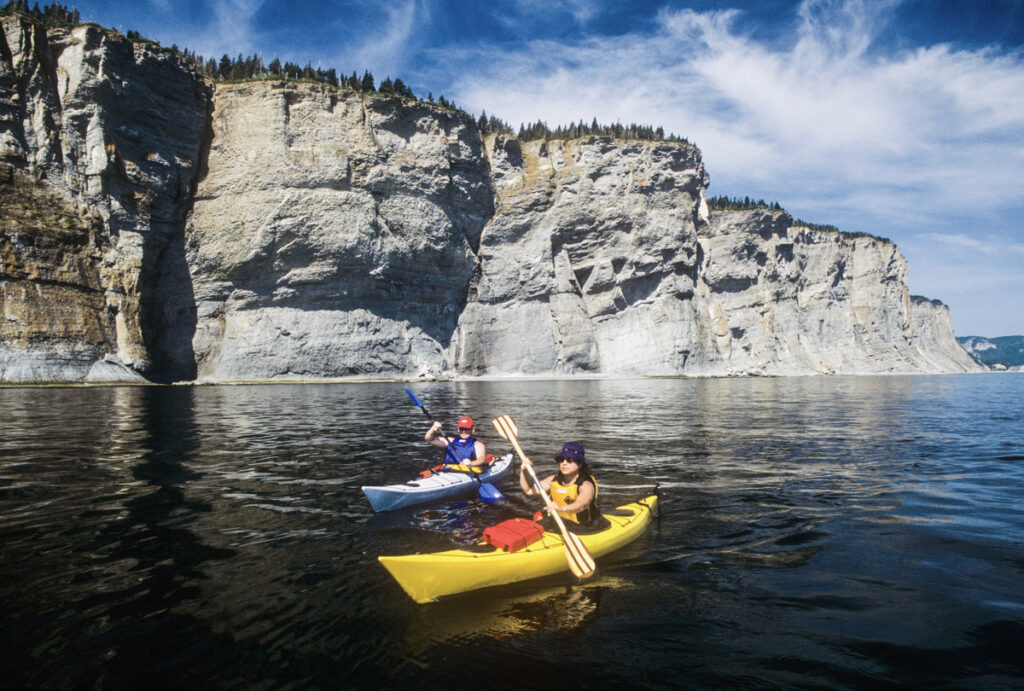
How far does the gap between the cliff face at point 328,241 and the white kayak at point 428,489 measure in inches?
1795

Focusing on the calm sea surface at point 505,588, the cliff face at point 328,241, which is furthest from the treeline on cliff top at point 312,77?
the calm sea surface at point 505,588

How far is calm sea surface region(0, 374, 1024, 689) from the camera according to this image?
14.3ft

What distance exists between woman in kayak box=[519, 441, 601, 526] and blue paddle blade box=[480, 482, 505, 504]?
90.0 inches

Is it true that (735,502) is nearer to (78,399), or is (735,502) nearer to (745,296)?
(78,399)

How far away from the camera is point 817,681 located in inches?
164

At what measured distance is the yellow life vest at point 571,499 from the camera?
7.30 meters

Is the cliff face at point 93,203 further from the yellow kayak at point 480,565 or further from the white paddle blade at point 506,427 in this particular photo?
the yellow kayak at point 480,565

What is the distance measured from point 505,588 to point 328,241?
177 ft

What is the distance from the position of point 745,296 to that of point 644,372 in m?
26.5

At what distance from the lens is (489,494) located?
991 centimetres

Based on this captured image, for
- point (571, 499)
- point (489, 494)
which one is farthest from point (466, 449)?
point (571, 499)

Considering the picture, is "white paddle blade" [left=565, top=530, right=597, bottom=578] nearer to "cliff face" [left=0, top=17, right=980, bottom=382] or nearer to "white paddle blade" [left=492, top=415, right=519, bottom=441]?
"white paddle blade" [left=492, top=415, right=519, bottom=441]

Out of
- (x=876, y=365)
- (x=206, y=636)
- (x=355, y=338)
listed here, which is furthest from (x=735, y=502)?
(x=876, y=365)

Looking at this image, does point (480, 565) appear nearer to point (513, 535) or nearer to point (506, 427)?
point (513, 535)
